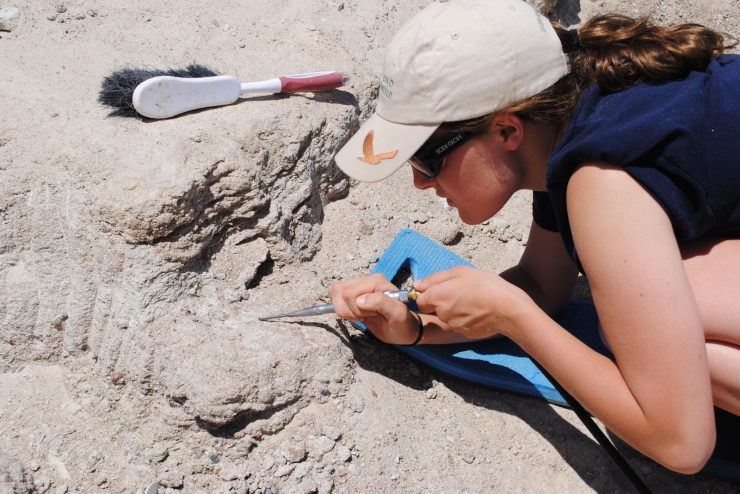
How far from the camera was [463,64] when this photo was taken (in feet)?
4.12

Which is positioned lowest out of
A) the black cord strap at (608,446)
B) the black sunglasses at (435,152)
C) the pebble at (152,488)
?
the black cord strap at (608,446)

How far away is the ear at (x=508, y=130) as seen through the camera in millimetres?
1323

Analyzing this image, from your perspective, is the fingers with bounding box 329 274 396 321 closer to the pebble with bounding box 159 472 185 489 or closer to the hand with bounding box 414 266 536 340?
the hand with bounding box 414 266 536 340

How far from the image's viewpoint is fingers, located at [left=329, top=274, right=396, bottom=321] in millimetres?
1614

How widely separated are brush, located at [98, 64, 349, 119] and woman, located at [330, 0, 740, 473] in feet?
1.95

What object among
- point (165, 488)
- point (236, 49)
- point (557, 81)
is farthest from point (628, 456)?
point (236, 49)

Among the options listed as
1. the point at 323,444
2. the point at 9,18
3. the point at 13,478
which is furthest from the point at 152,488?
the point at 9,18

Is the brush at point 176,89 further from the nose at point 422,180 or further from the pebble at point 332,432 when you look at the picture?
the pebble at point 332,432

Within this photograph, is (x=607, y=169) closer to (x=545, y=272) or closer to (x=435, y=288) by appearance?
(x=435, y=288)

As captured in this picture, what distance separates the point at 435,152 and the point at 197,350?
73 centimetres

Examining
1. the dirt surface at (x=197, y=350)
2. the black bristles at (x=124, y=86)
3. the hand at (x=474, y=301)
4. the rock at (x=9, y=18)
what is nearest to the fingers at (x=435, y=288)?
the hand at (x=474, y=301)

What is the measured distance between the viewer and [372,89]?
228 centimetres

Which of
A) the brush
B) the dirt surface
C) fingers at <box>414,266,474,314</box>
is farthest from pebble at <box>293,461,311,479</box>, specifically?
the brush

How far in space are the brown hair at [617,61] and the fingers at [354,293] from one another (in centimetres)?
47
